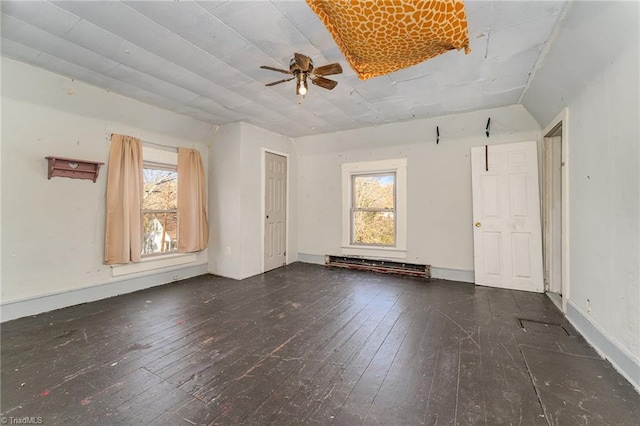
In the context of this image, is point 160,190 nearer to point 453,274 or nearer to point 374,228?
point 374,228

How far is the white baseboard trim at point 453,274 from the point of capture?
4.17 metres

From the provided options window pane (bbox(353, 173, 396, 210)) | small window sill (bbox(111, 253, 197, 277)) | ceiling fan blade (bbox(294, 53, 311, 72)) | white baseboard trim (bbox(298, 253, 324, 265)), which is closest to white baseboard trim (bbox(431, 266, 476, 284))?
window pane (bbox(353, 173, 396, 210))

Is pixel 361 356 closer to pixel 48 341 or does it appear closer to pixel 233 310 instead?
pixel 233 310

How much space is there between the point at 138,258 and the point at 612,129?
513 centimetres

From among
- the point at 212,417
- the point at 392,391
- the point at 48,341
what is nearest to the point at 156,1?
the point at 212,417

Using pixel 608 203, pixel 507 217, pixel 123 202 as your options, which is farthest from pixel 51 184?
pixel 507 217

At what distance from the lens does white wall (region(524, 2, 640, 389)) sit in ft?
5.89

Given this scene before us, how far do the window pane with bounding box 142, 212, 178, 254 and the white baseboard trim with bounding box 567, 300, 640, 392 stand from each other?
5099 millimetres

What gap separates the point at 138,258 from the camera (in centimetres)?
364

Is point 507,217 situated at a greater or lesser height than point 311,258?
greater

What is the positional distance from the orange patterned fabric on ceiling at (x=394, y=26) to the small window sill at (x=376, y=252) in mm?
3363

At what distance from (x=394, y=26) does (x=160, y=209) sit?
4012 millimetres

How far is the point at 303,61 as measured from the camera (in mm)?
2395

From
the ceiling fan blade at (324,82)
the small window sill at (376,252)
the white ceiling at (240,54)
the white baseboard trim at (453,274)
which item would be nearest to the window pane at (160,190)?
the white ceiling at (240,54)
